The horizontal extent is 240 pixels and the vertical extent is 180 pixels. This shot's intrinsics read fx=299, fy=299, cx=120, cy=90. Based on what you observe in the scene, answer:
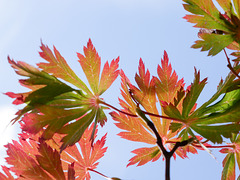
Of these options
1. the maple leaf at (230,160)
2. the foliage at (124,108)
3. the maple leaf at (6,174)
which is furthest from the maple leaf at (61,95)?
the maple leaf at (230,160)

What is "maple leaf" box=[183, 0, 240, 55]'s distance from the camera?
0.92 meters

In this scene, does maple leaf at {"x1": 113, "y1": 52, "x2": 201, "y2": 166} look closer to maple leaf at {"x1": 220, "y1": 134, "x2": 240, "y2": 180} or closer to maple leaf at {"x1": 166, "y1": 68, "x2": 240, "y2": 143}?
maple leaf at {"x1": 166, "y1": 68, "x2": 240, "y2": 143}

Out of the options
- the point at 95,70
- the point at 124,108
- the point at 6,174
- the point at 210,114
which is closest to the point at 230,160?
the point at 210,114

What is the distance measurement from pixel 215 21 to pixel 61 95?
532mm

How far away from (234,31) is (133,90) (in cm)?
36

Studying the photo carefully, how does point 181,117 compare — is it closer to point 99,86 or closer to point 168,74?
point 168,74

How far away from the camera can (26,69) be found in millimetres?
834

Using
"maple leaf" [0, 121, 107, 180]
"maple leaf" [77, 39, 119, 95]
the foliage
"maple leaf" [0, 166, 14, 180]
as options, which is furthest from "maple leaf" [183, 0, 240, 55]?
"maple leaf" [0, 166, 14, 180]

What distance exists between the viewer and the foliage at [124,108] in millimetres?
841

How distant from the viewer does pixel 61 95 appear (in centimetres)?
91

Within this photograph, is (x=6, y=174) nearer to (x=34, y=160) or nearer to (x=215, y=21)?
(x=34, y=160)

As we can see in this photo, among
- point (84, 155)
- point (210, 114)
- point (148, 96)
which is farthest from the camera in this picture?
point (84, 155)

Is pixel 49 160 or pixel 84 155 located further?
pixel 84 155

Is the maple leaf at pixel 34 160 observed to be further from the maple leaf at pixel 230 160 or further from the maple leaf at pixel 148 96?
the maple leaf at pixel 230 160
